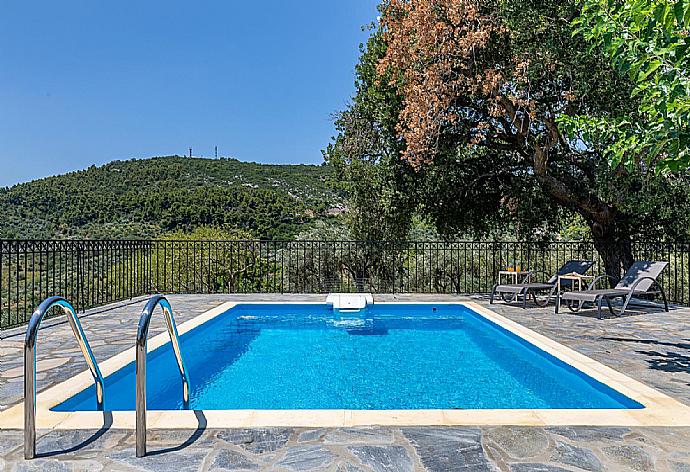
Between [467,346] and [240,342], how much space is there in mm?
3150

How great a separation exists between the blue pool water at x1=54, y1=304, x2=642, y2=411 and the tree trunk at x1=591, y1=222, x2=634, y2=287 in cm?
424

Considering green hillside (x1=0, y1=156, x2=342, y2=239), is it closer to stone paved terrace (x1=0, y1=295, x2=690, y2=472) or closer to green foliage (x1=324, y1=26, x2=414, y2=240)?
green foliage (x1=324, y1=26, x2=414, y2=240)

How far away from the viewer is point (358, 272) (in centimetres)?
1484

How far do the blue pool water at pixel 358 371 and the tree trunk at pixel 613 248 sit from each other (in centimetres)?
424

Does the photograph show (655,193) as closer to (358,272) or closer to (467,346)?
(467,346)

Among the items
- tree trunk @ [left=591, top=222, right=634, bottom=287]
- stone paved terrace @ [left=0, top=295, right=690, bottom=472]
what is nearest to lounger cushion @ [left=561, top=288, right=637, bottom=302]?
tree trunk @ [left=591, top=222, right=634, bottom=287]

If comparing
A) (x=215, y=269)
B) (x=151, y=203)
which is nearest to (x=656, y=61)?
(x=215, y=269)

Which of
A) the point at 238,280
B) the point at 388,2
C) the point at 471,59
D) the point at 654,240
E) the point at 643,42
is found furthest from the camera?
the point at 238,280

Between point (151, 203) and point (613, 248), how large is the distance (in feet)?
71.6

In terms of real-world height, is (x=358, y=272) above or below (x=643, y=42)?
below

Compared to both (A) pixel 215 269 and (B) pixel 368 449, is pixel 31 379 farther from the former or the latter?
(A) pixel 215 269

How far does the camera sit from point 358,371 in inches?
242

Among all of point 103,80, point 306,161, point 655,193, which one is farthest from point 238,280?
point 306,161

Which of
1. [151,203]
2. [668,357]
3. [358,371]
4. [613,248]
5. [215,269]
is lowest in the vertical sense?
[358,371]
